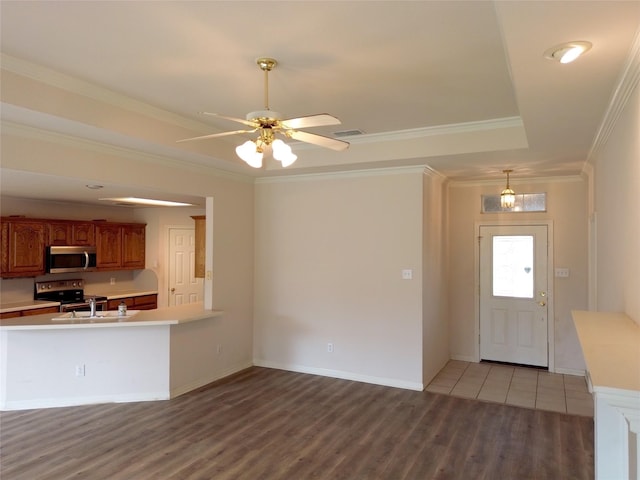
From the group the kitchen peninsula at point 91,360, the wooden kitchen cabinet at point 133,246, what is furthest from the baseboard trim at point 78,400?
the wooden kitchen cabinet at point 133,246

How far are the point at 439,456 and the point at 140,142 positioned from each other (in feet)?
12.4

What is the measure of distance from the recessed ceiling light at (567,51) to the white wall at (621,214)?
Result: 0.55 metres

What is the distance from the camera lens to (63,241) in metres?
6.62

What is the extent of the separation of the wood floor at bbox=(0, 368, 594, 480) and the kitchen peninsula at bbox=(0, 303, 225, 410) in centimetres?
16

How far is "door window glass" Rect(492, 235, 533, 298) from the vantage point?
6074 mm

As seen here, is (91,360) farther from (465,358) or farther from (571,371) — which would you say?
(571,371)

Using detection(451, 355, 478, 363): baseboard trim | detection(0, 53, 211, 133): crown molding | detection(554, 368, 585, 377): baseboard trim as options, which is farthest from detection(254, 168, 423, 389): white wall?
detection(554, 368, 585, 377): baseboard trim

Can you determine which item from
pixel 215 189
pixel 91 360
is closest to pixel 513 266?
pixel 215 189

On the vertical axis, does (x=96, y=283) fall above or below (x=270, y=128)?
below

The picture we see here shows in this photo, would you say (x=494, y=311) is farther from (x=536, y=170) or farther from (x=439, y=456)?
(x=439, y=456)

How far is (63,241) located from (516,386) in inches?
266

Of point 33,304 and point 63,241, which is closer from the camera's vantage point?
point 33,304

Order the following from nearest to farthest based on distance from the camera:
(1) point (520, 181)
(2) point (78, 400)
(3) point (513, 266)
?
(2) point (78, 400), (1) point (520, 181), (3) point (513, 266)

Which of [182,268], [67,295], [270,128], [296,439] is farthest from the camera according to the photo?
[182,268]
